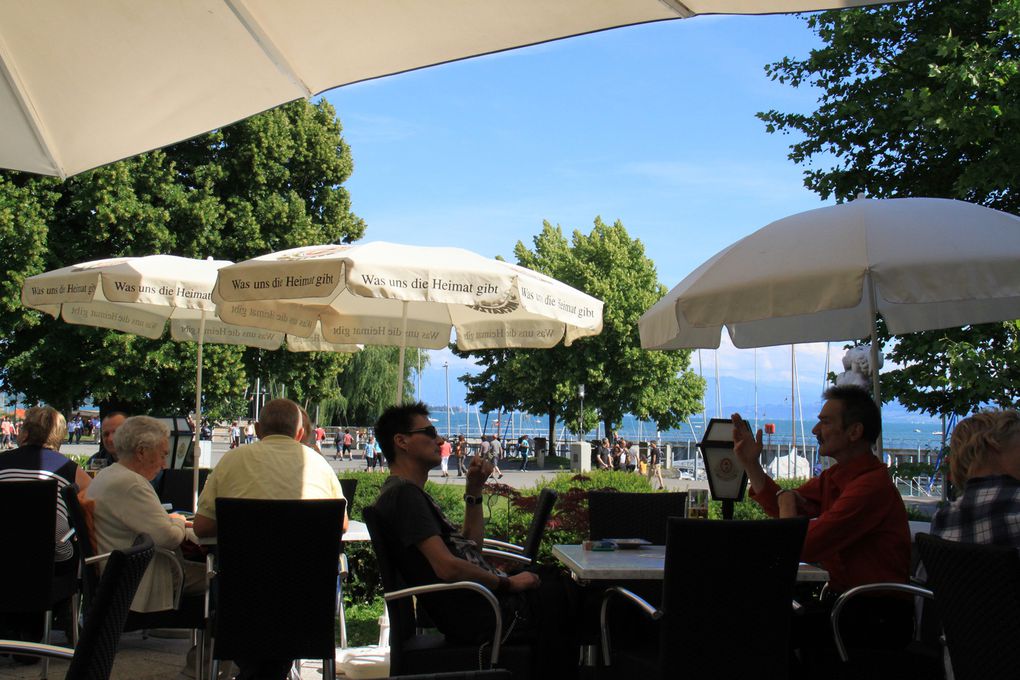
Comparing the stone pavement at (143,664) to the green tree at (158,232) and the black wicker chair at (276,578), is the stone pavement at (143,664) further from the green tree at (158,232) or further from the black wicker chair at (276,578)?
the green tree at (158,232)

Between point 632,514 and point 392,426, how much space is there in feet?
6.29

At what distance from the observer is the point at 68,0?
346 centimetres

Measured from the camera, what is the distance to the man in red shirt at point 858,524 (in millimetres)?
4336

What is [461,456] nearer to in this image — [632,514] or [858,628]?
[632,514]

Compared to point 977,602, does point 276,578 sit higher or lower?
lower

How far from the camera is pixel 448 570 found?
13.9ft

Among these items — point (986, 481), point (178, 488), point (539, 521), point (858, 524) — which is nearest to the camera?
point (986, 481)

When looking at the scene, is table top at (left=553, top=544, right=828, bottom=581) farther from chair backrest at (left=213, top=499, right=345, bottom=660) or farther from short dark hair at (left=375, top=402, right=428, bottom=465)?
chair backrest at (left=213, top=499, right=345, bottom=660)

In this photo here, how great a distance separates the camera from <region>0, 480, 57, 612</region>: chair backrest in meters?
4.90

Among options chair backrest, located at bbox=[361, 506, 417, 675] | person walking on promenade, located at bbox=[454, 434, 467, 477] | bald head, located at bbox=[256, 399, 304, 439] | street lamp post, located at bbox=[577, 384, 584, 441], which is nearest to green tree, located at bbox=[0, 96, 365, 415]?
person walking on promenade, located at bbox=[454, 434, 467, 477]

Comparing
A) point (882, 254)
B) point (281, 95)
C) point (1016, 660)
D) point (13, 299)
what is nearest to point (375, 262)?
point (281, 95)

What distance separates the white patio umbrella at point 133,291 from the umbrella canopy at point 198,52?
12.5ft

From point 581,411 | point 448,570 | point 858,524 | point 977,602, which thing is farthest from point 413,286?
point 581,411

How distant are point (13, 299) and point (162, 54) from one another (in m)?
21.6
